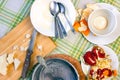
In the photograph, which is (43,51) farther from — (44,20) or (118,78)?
(118,78)

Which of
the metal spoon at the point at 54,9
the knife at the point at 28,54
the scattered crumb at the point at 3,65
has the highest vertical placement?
→ the metal spoon at the point at 54,9

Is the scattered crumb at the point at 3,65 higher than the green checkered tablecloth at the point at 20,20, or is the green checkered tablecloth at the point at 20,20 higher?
the green checkered tablecloth at the point at 20,20

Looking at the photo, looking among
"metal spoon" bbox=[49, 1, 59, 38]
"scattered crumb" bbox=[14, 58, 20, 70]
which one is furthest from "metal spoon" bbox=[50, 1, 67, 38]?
"scattered crumb" bbox=[14, 58, 20, 70]

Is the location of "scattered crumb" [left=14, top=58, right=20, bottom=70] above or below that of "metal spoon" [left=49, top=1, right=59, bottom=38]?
below

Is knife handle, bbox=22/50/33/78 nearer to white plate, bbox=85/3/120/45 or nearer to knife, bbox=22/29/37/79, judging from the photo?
knife, bbox=22/29/37/79

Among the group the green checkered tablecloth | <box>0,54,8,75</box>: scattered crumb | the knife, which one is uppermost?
the green checkered tablecloth

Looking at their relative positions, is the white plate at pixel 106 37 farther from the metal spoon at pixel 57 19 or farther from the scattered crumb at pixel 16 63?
the scattered crumb at pixel 16 63

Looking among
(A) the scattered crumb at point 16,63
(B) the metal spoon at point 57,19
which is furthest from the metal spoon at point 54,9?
(A) the scattered crumb at point 16,63
